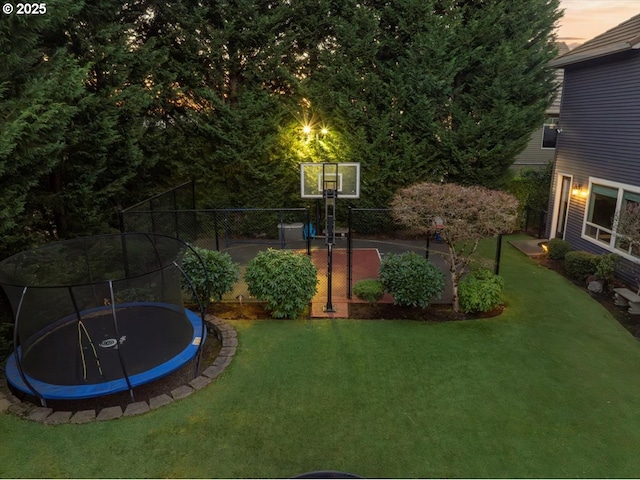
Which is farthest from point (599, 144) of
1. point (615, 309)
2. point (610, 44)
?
point (615, 309)

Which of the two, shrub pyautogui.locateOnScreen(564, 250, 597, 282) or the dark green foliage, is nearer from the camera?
shrub pyautogui.locateOnScreen(564, 250, 597, 282)

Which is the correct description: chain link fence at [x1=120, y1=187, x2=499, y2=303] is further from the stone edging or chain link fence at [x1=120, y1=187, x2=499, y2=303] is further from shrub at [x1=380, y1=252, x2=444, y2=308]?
the stone edging

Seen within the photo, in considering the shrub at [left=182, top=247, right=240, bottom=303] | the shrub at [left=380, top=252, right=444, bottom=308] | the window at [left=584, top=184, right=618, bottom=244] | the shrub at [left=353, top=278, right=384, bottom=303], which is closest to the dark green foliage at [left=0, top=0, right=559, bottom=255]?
the window at [left=584, top=184, right=618, bottom=244]

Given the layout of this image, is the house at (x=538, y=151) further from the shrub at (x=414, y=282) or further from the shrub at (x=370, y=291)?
the shrub at (x=370, y=291)

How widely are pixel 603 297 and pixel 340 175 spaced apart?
6988mm

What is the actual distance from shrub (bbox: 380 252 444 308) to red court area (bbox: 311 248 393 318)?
690 mm

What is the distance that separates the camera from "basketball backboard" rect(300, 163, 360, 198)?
36.3 ft

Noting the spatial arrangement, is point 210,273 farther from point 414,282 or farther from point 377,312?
point 414,282

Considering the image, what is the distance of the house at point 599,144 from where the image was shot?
397 inches

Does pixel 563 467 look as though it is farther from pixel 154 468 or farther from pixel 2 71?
pixel 2 71

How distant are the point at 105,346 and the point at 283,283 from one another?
129 inches

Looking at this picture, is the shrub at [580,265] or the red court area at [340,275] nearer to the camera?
the red court area at [340,275]

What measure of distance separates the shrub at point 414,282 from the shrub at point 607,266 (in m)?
4.51

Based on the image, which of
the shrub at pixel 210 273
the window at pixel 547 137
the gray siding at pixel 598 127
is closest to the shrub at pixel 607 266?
the gray siding at pixel 598 127
